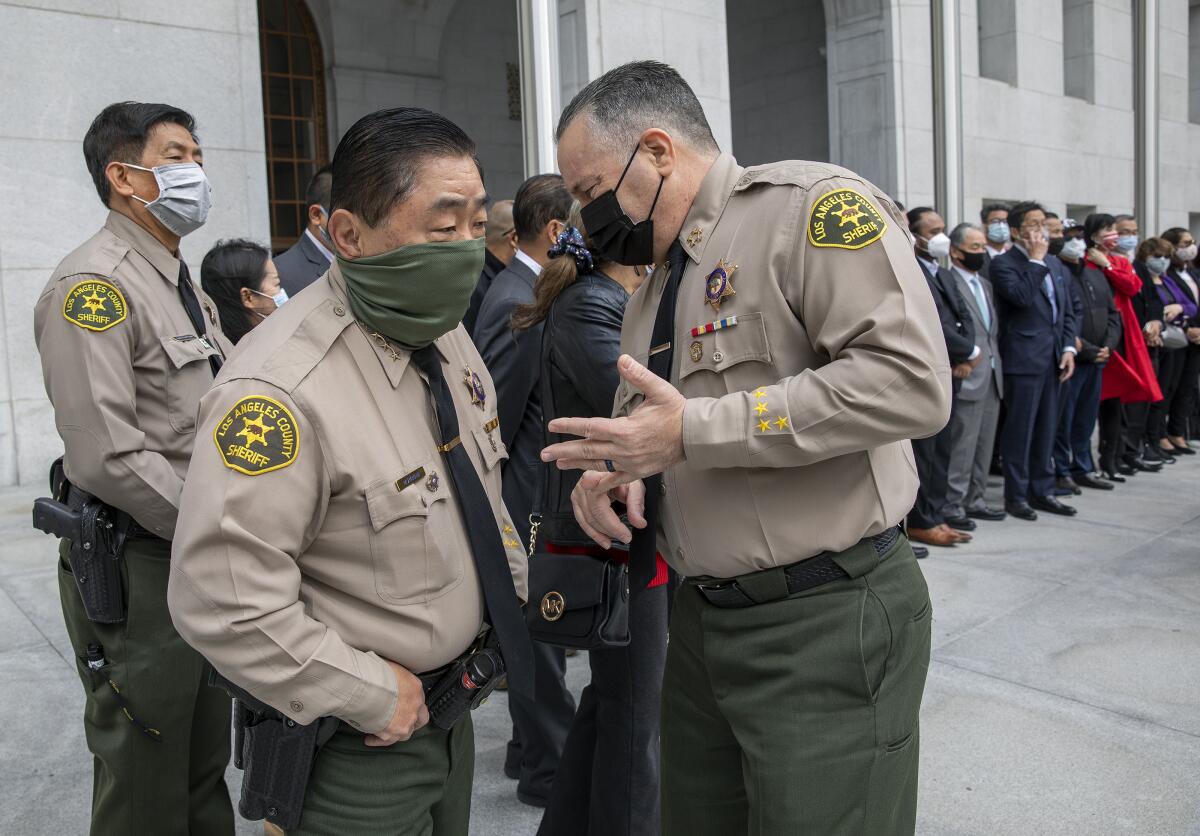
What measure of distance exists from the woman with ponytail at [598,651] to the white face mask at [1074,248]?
20.9 ft

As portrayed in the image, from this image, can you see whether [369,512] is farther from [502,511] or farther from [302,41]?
[302,41]

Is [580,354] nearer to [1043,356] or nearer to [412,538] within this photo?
[412,538]

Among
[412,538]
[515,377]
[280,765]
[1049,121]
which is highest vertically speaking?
[1049,121]

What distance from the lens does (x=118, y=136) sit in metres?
2.84

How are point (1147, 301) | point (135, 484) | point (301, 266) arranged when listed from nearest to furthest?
point (135, 484) → point (301, 266) → point (1147, 301)

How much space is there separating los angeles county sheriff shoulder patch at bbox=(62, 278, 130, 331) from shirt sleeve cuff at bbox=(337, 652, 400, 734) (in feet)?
4.42

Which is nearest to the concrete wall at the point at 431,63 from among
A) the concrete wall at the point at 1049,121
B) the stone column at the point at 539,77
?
the stone column at the point at 539,77

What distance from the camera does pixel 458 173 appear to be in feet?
5.99

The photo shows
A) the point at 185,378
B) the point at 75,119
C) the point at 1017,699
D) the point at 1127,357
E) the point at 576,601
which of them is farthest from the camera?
the point at 1127,357

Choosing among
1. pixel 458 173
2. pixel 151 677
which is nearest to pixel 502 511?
pixel 458 173

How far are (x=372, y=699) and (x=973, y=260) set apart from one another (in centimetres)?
631

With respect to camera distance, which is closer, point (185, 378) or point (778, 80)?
point (185, 378)

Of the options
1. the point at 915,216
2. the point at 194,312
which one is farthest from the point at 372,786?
the point at 915,216

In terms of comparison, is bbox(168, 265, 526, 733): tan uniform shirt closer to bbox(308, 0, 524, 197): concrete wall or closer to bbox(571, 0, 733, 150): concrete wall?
bbox(571, 0, 733, 150): concrete wall
